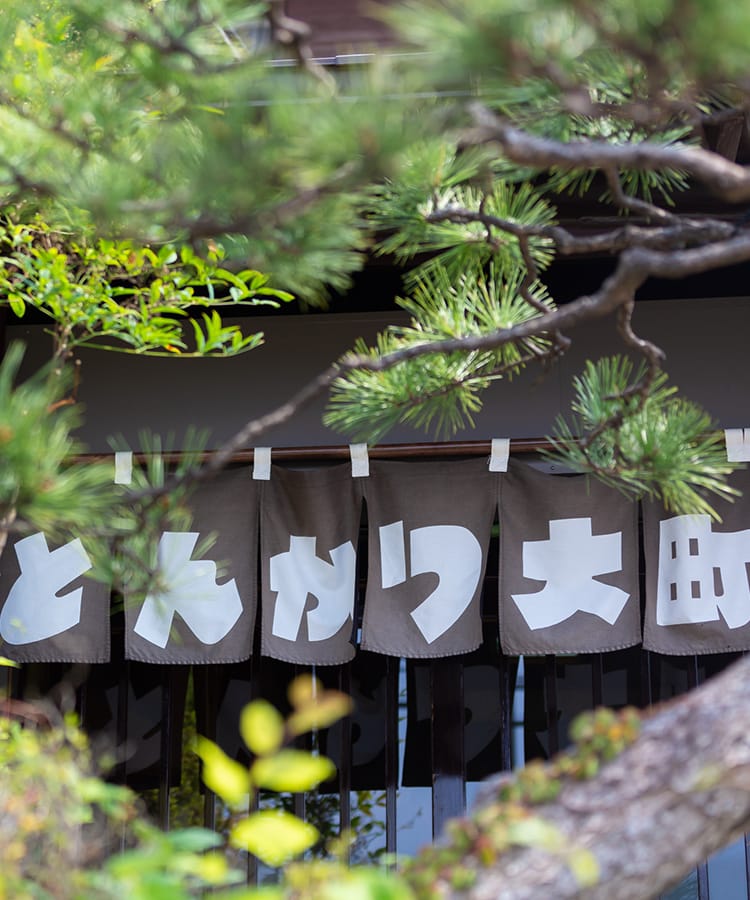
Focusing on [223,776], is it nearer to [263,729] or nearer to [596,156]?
[263,729]

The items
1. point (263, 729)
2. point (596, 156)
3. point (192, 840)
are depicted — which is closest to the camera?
point (263, 729)

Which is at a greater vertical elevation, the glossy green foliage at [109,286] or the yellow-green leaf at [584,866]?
the glossy green foliage at [109,286]

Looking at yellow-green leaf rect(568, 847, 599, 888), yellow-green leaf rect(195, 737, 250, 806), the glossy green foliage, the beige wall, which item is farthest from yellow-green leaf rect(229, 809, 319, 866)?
the beige wall

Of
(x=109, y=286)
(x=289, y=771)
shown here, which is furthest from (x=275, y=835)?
(x=109, y=286)

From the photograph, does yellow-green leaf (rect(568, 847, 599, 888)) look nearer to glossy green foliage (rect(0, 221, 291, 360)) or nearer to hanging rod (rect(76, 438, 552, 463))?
glossy green foliage (rect(0, 221, 291, 360))

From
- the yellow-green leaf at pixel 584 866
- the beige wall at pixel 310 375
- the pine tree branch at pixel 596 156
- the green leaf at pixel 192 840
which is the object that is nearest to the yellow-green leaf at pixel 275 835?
the green leaf at pixel 192 840

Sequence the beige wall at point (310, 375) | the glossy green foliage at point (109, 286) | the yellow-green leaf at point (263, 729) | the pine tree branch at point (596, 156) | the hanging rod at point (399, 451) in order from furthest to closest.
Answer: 1. the beige wall at point (310, 375)
2. the hanging rod at point (399, 451)
3. the glossy green foliage at point (109, 286)
4. the pine tree branch at point (596, 156)
5. the yellow-green leaf at point (263, 729)

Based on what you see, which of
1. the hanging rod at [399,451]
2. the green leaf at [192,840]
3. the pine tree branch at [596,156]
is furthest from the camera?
the hanging rod at [399,451]

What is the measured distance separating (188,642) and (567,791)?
3.30m

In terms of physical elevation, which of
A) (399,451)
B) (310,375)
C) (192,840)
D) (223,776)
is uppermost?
(310,375)

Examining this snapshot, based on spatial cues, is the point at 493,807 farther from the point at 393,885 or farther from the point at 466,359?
the point at 466,359

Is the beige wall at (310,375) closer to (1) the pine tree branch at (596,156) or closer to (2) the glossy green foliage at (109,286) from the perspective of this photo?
(2) the glossy green foliage at (109,286)

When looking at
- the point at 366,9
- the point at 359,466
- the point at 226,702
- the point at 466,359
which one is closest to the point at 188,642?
the point at 359,466

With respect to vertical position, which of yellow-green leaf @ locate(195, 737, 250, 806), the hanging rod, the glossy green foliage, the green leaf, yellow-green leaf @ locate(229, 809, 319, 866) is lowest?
the green leaf
